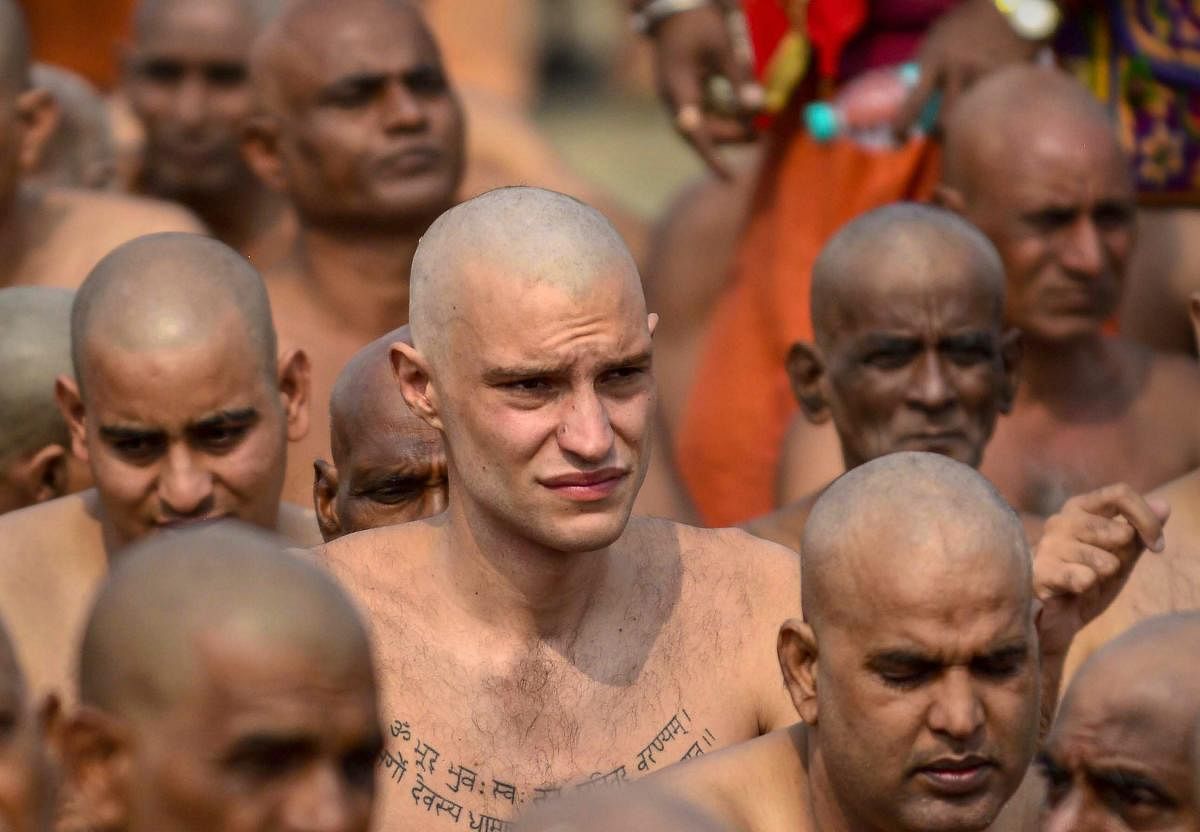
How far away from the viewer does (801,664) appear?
519cm

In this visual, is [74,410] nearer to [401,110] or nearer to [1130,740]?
[401,110]

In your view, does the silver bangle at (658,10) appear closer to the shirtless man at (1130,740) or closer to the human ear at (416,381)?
the human ear at (416,381)

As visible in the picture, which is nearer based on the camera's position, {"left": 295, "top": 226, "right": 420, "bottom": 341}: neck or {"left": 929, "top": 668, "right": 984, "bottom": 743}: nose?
{"left": 929, "top": 668, "right": 984, "bottom": 743}: nose

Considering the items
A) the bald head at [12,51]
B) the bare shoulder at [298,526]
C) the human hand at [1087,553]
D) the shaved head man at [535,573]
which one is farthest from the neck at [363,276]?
the human hand at [1087,553]

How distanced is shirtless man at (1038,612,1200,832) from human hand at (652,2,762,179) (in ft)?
11.5

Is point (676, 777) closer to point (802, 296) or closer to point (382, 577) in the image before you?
point (382, 577)

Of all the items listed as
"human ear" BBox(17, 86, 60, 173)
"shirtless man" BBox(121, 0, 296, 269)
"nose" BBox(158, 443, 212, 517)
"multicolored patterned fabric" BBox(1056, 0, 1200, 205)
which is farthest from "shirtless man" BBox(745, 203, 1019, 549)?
"shirtless man" BBox(121, 0, 296, 269)

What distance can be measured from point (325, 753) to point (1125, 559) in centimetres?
229

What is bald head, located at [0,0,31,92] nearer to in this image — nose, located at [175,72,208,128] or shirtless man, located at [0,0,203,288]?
shirtless man, located at [0,0,203,288]

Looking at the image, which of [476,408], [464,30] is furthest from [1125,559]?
[464,30]

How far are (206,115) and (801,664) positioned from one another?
18.1 feet

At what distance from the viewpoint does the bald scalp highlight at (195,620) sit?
13.1 feet

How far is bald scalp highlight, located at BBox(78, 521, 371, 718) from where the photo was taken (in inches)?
158

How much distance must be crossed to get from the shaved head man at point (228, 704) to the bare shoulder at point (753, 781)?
1080mm
